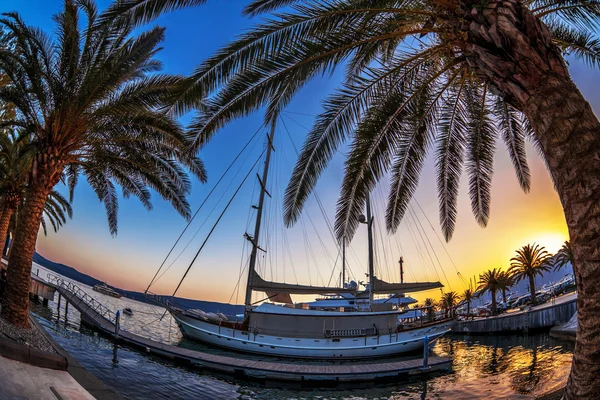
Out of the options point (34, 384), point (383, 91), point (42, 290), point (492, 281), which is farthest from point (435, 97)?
point (492, 281)

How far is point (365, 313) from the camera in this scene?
78.3 feet

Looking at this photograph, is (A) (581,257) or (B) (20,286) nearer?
(A) (581,257)

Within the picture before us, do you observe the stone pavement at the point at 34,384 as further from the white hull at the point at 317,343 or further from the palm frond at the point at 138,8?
the white hull at the point at 317,343

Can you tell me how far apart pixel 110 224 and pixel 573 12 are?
20.6m

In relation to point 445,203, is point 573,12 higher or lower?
higher

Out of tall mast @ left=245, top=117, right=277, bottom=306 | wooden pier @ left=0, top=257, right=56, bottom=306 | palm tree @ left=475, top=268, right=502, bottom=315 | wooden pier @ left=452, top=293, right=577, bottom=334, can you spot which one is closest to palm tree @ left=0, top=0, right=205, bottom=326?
tall mast @ left=245, top=117, right=277, bottom=306

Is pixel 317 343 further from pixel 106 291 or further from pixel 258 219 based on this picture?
pixel 106 291

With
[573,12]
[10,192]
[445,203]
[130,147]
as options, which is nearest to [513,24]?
[573,12]

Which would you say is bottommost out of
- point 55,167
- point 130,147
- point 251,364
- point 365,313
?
point 251,364

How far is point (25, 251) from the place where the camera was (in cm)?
1155

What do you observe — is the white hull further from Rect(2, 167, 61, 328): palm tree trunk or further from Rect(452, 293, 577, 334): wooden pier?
Rect(2, 167, 61, 328): palm tree trunk

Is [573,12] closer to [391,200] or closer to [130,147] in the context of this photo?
[391,200]

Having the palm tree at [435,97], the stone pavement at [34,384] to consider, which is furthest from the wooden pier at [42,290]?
the palm tree at [435,97]

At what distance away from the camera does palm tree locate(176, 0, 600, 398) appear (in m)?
4.02
